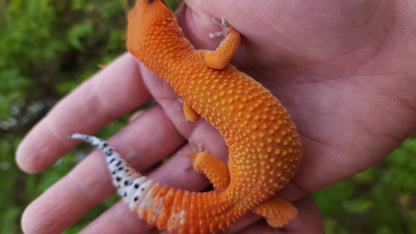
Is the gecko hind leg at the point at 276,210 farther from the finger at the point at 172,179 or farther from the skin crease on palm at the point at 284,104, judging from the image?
the finger at the point at 172,179

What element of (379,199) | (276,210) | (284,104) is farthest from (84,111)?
(379,199)

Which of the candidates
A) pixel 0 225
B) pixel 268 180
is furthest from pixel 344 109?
pixel 0 225

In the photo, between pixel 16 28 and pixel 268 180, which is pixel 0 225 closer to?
pixel 16 28

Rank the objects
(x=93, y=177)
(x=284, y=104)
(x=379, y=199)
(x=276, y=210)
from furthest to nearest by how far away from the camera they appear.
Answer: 1. (x=379, y=199)
2. (x=93, y=177)
3. (x=284, y=104)
4. (x=276, y=210)

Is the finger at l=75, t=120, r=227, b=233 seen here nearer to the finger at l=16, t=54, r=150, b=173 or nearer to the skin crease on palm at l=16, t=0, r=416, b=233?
the skin crease on palm at l=16, t=0, r=416, b=233

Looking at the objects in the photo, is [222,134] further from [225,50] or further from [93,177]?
[93,177]

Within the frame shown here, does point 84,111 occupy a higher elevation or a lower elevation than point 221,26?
lower
